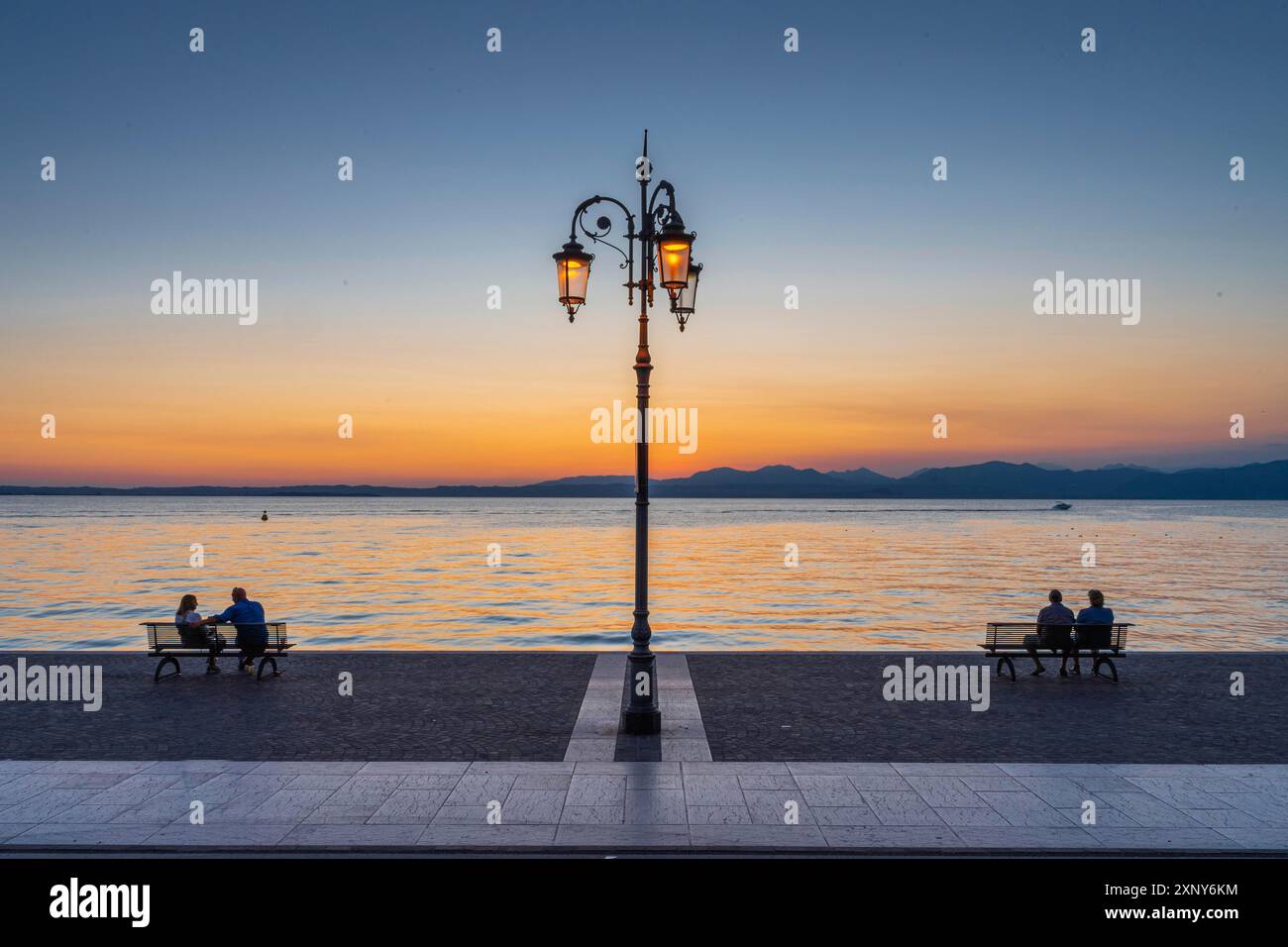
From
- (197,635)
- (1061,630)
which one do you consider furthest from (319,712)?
(1061,630)

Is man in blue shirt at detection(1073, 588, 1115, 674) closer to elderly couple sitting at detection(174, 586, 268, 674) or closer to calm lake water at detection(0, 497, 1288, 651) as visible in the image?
calm lake water at detection(0, 497, 1288, 651)

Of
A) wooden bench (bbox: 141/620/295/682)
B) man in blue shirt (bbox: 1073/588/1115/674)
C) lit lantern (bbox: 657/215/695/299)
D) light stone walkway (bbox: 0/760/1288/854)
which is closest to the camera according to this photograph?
light stone walkway (bbox: 0/760/1288/854)

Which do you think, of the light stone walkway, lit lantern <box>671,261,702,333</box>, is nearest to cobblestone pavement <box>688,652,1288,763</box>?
the light stone walkway

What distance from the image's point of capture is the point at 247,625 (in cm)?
1541

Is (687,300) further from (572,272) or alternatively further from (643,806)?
(643,806)

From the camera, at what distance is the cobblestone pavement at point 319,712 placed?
10625 mm

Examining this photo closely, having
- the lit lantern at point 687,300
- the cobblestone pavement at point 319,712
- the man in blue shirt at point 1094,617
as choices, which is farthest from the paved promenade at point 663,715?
the lit lantern at point 687,300

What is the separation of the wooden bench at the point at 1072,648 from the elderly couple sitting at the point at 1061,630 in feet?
0.05

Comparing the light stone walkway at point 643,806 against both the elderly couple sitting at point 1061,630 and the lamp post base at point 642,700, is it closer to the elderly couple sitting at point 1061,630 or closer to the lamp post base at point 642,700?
the lamp post base at point 642,700

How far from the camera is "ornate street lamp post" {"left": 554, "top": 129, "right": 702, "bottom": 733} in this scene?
11.3 meters

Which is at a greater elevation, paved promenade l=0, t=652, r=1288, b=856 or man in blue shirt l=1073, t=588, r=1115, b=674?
man in blue shirt l=1073, t=588, r=1115, b=674

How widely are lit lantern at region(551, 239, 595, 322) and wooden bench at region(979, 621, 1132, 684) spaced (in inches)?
379

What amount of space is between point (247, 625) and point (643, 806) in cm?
985
